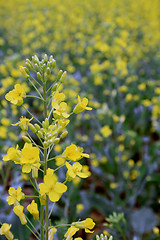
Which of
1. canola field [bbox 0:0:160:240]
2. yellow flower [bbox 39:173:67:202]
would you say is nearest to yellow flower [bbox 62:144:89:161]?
canola field [bbox 0:0:160:240]

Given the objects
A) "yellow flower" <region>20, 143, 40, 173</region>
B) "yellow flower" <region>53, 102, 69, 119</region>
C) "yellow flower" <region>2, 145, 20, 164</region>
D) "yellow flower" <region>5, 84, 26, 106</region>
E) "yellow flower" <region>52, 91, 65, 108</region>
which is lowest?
"yellow flower" <region>20, 143, 40, 173</region>

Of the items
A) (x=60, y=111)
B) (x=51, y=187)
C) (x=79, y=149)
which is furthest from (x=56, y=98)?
(x=51, y=187)

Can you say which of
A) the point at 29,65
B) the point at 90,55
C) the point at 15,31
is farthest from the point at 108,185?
the point at 15,31

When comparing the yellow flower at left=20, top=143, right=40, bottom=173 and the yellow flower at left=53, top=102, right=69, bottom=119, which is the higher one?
the yellow flower at left=53, top=102, right=69, bottom=119

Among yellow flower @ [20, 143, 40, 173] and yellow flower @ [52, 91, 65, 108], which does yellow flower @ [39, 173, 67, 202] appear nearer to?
yellow flower @ [20, 143, 40, 173]

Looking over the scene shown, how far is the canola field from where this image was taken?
40.0 inches

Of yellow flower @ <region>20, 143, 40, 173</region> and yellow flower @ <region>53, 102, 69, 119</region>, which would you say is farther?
yellow flower @ <region>53, 102, 69, 119</region>

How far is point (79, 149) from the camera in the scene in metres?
1.04

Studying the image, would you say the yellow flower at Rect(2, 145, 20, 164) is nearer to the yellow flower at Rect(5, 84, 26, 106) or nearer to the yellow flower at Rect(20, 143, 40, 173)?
the yellow flower at Rect(20, 143, 40, 173)

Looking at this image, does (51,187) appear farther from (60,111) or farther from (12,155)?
(60,111)

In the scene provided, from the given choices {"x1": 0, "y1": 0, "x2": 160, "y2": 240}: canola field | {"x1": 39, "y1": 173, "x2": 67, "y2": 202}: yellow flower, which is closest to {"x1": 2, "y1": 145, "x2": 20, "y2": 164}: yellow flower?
{"x1": 0, "y1": 0, "x2": 160, "y2": 240}: canola field

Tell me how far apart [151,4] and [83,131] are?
18.0 feet

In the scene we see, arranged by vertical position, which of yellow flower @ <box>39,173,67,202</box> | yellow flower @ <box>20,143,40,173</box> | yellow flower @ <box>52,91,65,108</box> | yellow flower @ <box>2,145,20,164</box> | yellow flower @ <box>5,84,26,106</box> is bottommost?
yellow flower @ <box>39,173,67,202</box>

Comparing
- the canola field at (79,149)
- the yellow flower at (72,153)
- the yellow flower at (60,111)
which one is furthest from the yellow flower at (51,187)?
the yellow flower at (60,111)
